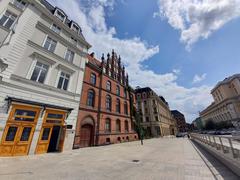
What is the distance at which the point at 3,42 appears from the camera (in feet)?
29.8

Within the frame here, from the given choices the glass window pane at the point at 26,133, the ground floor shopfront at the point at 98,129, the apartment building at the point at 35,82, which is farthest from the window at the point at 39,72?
the ground floor shopfront at the point at 98,129

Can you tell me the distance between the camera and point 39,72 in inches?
434

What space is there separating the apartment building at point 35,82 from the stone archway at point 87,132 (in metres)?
2.22

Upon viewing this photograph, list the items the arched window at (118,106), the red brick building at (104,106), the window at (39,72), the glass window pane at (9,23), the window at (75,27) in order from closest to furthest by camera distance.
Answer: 1. the glass window pane at (9,23)
2. the window at (39,72)
3. the red brick building at (104,106)
4. the window at (75,27)
5. the arched window at (118,106)

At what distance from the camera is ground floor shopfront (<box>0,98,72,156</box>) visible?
27.2ft

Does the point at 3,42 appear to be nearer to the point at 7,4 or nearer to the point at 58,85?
the point at 7,4

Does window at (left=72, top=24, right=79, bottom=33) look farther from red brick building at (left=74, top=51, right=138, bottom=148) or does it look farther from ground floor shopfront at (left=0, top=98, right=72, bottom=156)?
ground floor shopfront at (left=0, top=98, right=72, bottom=156)

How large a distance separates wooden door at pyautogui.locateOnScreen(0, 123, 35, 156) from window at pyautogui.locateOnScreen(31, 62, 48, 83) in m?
4.11

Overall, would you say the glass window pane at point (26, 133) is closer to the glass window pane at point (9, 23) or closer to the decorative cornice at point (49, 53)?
the decorative cornice at point (49, 53)

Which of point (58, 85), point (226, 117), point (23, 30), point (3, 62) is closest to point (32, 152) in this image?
point (58, 85)

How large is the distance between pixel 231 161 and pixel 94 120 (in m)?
13.9

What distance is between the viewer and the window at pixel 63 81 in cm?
1250

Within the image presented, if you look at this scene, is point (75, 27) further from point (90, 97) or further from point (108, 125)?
point (108, 125)

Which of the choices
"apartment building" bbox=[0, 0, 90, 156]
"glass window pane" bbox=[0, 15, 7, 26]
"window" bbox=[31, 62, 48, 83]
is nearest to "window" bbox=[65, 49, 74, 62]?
"apartment building" bbox=[0, 0, 90, 156]
